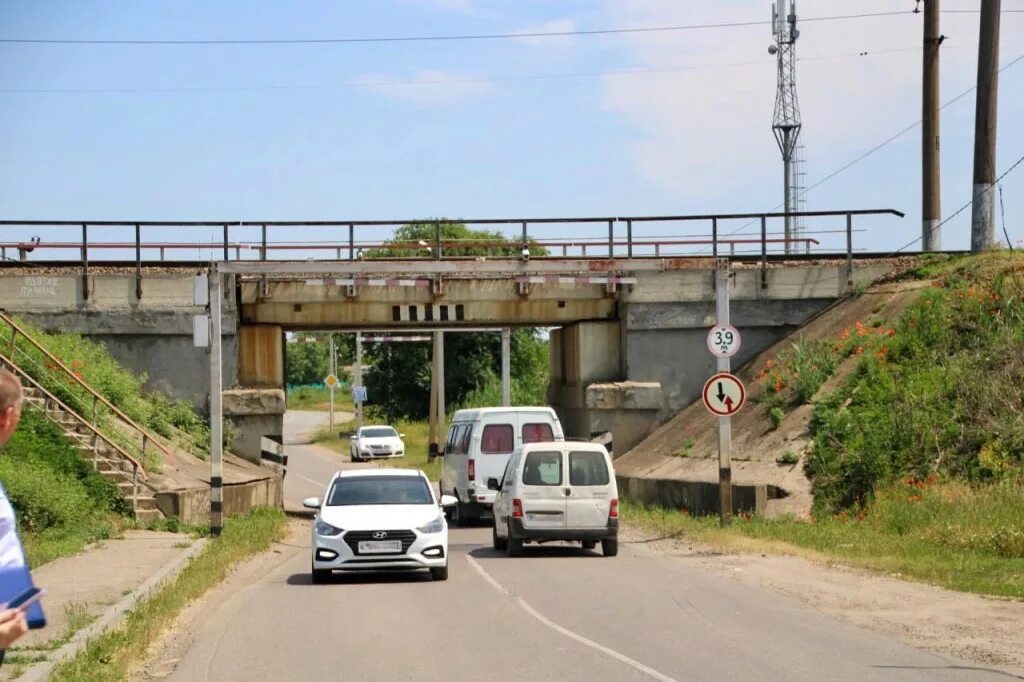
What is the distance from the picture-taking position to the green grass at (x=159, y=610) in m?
10.7

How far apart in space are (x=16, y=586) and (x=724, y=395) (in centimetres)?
2066

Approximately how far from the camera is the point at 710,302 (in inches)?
1393

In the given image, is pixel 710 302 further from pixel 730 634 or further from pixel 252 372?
pixel 730 634

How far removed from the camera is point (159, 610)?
45.7 ft

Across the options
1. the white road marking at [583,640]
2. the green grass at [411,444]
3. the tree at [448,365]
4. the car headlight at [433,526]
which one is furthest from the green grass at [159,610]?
the tree at [448,365]

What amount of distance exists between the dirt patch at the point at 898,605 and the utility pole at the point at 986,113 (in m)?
14.9

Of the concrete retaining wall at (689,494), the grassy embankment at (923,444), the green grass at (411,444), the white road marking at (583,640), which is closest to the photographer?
the white road marking at (583,640)

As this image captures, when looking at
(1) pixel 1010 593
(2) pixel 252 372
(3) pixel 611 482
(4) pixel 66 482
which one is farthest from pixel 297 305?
(1) pixel 1010 593

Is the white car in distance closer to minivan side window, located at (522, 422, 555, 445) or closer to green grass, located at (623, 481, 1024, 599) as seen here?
minivan side window, located at (522, 422, 555, 445)

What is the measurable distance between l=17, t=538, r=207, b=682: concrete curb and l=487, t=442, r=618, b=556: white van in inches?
195

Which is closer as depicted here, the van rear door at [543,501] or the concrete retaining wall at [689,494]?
the van rear door at [543,501]

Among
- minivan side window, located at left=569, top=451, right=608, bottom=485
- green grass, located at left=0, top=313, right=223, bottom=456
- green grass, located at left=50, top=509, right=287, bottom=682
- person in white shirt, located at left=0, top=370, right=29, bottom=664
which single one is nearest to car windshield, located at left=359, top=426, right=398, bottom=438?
green grass, located at left=0, top=313, right=223, bottom=456

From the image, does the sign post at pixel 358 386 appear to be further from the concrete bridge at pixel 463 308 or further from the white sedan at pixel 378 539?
the white sedan at pixel 378 539

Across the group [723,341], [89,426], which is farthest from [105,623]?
[723,341]
